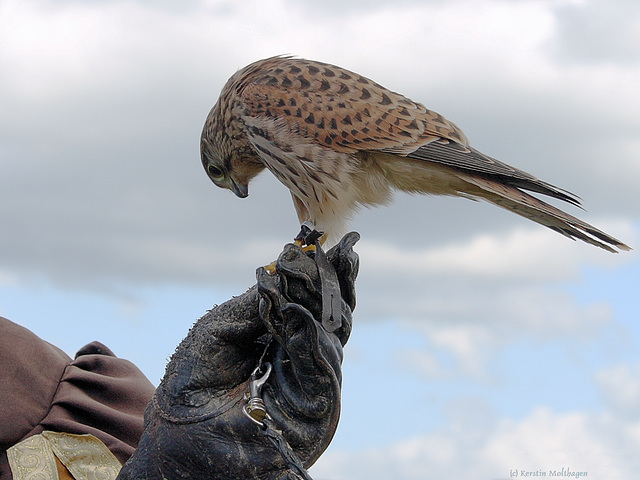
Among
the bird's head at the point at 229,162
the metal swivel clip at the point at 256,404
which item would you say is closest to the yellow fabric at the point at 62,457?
the metal swivel clip at the point at 256,404

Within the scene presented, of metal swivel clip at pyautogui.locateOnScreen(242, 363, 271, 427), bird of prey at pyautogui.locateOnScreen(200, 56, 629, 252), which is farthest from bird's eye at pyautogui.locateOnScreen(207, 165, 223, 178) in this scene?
metal swivel clip at pyautogui.locateOnScreen(242, 363, 271, 427)

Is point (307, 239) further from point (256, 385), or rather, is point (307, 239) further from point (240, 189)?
point (240, 189)

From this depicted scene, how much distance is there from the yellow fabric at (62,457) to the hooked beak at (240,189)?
1.47m

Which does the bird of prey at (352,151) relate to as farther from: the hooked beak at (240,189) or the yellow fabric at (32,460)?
the yellow fabric at (32,460)

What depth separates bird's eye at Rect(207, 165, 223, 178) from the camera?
12.6 ft

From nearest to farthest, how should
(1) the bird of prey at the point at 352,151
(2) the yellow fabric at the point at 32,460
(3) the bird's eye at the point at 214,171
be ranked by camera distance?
(2) the yellow fabric at the point at 32,460 → (1) the bird of prey at the point at 352,151 → (3) the bird's eye at the point at 214,171

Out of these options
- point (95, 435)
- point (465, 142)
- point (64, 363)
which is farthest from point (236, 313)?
point (465, 142)

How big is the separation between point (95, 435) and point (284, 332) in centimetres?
104

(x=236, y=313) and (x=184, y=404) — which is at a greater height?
(x=236, y=313)

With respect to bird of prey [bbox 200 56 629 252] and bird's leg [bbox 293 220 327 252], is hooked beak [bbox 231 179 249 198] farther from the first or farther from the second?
bird's leg [bbox 293 220 327 252]

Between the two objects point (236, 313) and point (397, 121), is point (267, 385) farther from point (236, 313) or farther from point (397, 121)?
point (397, 121)

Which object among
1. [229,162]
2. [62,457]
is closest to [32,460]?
[62,457]

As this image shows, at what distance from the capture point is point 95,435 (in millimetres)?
2881

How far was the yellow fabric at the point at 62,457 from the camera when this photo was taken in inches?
107
